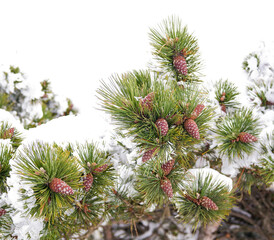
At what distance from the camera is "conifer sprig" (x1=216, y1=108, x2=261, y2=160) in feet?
4.46

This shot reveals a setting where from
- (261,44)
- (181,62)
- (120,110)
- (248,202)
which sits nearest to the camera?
(120,110)

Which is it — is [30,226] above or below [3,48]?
below

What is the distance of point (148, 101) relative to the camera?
3.41ft

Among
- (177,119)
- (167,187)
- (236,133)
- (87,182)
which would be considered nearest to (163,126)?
(177,119)

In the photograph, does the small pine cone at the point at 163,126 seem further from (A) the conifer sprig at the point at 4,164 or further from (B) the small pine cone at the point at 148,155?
(A) the conifer sprig at the point at 4,164

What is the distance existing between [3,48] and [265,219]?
3392 mm

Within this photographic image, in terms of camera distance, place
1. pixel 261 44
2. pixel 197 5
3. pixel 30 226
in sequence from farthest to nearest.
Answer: pixel 197 5
pixel 261 44
pixel 30 226

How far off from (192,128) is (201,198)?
0.39 m

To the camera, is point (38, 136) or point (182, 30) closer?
point (38, 136)

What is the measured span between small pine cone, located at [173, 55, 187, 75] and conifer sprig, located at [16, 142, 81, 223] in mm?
709

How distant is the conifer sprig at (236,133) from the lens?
1.36 metres

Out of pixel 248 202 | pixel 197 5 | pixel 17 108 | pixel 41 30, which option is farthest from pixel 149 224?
pixel 197 5

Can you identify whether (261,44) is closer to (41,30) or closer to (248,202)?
(248,202)

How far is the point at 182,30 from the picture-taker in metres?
1.39
